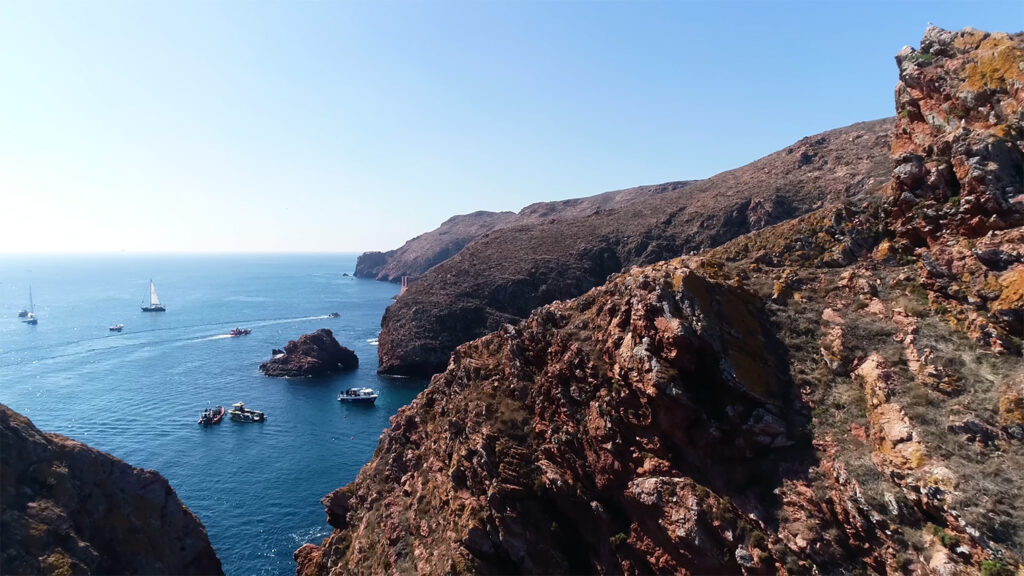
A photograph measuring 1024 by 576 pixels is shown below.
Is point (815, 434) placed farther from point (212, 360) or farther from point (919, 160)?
point (212, 360)

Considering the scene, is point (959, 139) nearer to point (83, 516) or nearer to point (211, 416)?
point (83, 516)

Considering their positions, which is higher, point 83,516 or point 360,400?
point 83,516

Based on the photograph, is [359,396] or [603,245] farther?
[603,245]

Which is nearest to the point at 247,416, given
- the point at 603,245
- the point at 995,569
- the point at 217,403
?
the point at 217,403

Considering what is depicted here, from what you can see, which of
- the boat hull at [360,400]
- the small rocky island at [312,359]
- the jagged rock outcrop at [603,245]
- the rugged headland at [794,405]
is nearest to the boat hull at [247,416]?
the boat hull at [360,400]

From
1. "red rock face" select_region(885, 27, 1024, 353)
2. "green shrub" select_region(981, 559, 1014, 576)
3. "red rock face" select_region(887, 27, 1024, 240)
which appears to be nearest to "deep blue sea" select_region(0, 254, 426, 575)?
"green shrub" select_region(981, 559, 1014, 576)

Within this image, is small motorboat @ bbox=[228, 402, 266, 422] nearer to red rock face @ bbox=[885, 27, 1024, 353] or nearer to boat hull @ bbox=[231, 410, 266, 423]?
boat hull @ bbox=[231, 410, 266, 423]

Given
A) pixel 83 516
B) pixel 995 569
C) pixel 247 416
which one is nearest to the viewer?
pixel 995 569
